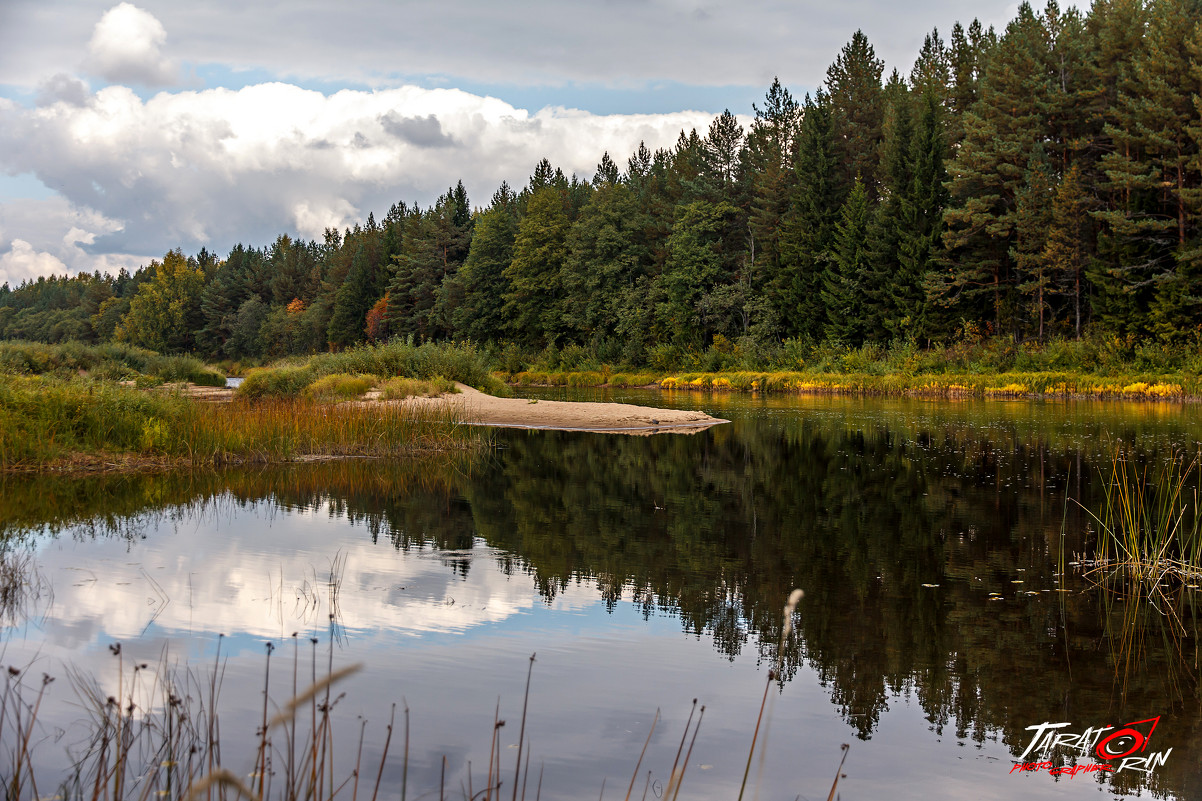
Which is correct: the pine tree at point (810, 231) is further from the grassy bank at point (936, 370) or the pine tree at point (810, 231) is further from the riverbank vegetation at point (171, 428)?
the riverbank vegetation at point (171, 428)

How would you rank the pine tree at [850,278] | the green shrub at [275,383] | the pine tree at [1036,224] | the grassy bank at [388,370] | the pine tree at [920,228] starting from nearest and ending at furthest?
the green shrub at [275,383], the grassy bank at [388,370], the pine tree at [1036,224], the pine tree at [920,228], the pine tree at [850,278]

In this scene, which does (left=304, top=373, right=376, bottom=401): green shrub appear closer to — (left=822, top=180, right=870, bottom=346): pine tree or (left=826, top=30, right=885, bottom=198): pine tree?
(left=822, top=180, right=870, bottom=346): pine tree

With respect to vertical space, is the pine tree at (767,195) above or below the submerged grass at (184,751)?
above

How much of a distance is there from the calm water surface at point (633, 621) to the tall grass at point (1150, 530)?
0.37 m

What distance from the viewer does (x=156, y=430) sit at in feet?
48.3

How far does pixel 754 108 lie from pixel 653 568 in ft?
211

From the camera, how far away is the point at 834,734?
4637 mm

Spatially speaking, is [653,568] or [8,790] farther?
[653,568]

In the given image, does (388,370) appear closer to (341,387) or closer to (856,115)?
(341,387)

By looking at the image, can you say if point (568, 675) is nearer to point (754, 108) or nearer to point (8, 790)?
point (8, 790)

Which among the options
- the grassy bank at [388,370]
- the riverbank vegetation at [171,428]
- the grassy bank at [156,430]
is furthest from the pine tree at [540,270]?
the grassy bank at [156,430]

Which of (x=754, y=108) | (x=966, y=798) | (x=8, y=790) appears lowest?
(x=966, y=798)

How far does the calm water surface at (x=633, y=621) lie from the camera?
439cm

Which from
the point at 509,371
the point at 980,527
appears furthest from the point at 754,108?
the point at 980,527
